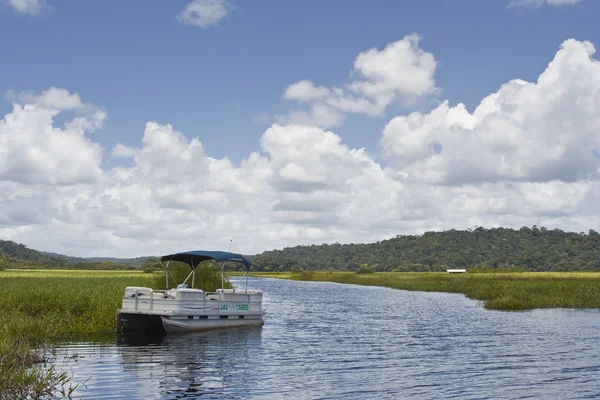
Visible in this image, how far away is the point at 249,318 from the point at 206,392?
17781mm

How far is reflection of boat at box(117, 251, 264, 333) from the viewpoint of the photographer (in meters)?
32.7

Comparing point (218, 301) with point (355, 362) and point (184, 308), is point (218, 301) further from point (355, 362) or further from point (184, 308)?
point (355, 362)

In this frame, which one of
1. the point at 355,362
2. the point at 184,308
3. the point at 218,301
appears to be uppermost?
the point at 218,301

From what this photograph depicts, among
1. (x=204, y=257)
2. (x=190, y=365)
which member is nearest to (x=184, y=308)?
(x=204, y=257)

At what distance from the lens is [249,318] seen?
37625 millimetres

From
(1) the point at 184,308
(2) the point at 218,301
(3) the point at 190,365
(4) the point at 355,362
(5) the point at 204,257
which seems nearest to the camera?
(3) the point at 190,365

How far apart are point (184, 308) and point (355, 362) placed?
1143cm

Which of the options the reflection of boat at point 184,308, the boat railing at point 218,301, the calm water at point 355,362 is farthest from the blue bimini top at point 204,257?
the calm water at point 355,362

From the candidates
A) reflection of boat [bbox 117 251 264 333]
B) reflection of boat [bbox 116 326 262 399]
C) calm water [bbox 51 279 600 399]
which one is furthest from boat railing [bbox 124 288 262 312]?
reflection of boat [bbox 116 326 262 399]

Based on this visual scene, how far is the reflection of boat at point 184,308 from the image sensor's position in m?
32.7

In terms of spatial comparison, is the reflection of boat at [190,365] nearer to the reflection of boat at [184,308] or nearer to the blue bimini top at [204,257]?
the reflection of boat at [184,308]

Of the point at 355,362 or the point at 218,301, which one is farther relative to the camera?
the point at 218,301

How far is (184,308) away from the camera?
3319cm

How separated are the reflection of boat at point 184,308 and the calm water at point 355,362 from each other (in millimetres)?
914
